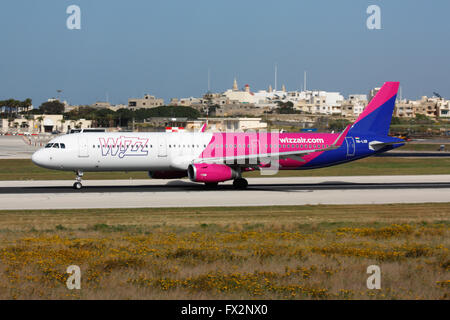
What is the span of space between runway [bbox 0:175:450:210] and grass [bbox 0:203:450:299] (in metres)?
4.67

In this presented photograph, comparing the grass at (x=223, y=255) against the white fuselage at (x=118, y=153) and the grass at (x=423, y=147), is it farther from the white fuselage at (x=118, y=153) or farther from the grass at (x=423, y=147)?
the grass at (x=423, y=147)

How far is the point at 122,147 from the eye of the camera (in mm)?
42156

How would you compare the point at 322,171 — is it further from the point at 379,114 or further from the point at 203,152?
the point at 203,152

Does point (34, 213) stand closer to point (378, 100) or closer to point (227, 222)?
point (227, 222)

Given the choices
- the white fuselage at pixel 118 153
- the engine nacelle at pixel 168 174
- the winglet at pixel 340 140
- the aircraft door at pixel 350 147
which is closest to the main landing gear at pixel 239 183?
the white fuselage at pixel 118 153

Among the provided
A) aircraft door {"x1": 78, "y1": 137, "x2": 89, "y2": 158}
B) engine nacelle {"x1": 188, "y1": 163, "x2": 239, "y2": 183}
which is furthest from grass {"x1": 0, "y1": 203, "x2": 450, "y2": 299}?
aircraft door {"x1": 78, "y1": 137, "x2": 89, "y2": 158}

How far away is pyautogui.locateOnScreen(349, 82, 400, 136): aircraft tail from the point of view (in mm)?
48250

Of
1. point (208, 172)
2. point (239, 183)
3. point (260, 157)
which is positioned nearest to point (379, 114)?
point (260, 157)

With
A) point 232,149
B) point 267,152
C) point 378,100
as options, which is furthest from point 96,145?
point 378,100

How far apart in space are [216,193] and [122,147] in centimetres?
757

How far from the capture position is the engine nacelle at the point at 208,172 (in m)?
40.7

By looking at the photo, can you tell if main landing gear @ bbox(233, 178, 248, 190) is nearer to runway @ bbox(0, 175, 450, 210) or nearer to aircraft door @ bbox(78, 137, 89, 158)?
runway @ bbox(0, 175, 450, 210)

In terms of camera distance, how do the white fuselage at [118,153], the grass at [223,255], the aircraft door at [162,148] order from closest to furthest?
the grass at [223,255]
the white fuselage at [118,153]
the aircraft door at [162,148]

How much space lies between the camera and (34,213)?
31.3m
